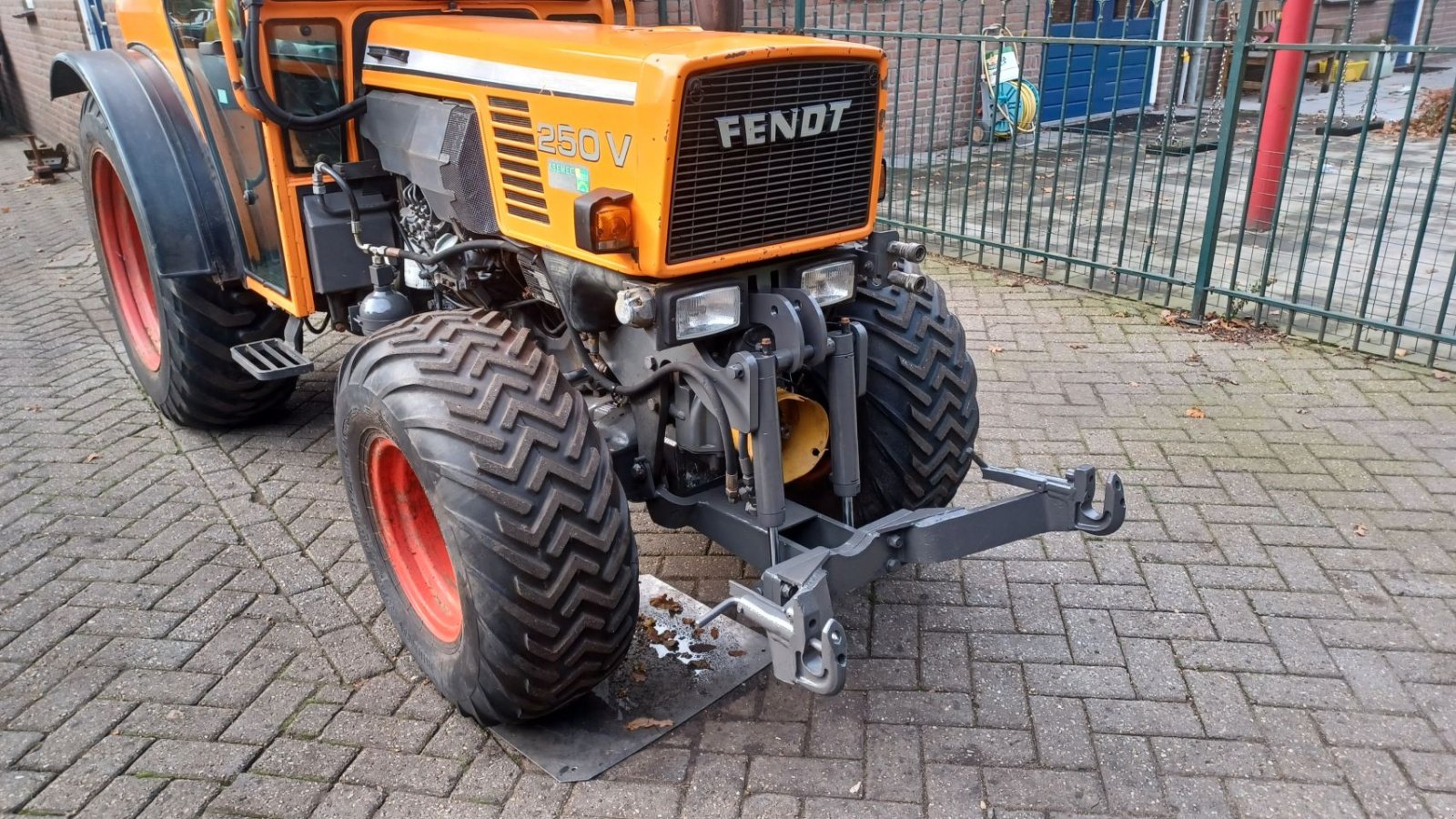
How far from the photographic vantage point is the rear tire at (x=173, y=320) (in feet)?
14.3

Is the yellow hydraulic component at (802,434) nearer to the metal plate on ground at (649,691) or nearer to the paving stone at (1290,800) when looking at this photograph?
the metal plate on ground at (649,691)

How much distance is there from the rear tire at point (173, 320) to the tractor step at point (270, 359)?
11cm

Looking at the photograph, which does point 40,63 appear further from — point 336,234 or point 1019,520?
point 1019,520

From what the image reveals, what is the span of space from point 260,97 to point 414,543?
4.88 feet

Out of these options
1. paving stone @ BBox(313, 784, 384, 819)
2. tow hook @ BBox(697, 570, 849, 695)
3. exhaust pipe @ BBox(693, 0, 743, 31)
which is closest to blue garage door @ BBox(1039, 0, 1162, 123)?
exhaust pipe @ BBox(693, 0, 743, 31)

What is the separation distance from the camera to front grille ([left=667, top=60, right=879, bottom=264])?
8.21ft

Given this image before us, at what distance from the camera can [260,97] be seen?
3340mm

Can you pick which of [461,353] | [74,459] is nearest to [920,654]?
[461,353]

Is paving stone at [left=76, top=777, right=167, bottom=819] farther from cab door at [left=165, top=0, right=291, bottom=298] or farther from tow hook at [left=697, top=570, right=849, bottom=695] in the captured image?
cab door at [left=165, top=0, right=291, bottom=298]

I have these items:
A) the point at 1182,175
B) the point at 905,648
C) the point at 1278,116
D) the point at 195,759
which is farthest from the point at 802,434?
the point at 1182,175

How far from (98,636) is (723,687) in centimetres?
200

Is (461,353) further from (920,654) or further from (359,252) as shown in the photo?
(920,654)

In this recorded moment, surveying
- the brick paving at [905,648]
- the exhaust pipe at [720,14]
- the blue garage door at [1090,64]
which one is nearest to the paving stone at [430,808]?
the brick paving at [905,648]

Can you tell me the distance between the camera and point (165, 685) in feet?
10.3
